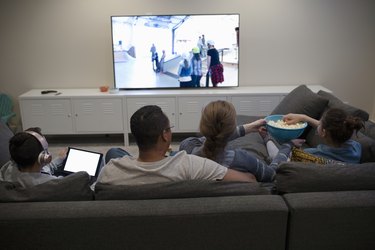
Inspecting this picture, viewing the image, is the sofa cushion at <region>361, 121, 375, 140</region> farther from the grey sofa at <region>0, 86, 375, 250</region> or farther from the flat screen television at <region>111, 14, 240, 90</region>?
the flat screen television at <region>111, 14, 240, 90</region>

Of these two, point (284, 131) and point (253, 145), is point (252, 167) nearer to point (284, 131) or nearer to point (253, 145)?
point (284, 131)

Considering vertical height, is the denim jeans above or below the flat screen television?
below

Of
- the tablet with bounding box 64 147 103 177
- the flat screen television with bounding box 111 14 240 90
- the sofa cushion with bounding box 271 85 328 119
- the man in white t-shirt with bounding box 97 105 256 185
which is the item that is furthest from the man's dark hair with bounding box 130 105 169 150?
the flat screen television with bounding box 111 14 240 90

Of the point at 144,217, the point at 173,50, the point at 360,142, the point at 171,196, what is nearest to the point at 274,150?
the point at 360,142

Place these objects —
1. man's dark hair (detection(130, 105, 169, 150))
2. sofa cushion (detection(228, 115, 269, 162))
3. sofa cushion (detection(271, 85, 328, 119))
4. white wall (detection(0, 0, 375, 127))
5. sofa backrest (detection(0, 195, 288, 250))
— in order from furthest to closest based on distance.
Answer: white wall (detection(0, 0, 375, 127)) → sofa cushion (detection(271, 85, 328, 119)) → sofa cushion (detection(228, 115, 269, 162)) → man's dark hair (detection(130, 105, 169, 150)) → sofa backrest (detection(0, 195, 288, 250))

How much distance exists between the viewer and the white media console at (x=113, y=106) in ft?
14.0

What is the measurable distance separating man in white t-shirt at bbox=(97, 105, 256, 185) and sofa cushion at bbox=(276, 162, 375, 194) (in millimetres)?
277

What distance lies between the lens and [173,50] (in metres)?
4.42

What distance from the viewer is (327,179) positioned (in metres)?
1.64

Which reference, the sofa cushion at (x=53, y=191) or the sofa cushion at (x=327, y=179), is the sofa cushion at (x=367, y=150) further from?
the sofa cushion at (x=53, y=191)

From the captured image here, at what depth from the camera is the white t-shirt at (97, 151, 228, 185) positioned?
1656 mm

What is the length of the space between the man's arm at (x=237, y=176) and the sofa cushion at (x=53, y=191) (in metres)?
0.63

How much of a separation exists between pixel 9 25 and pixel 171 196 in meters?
3.86

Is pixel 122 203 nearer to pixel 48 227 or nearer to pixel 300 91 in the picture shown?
pixel 48 227
